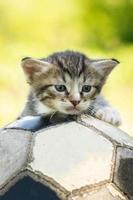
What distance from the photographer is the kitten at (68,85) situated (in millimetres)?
4159

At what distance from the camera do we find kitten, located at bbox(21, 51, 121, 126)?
13.6 feet

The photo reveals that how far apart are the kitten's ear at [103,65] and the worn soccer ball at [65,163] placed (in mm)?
630

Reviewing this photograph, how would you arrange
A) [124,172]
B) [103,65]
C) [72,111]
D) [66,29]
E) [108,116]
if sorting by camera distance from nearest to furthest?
1. [124,172]
2. [72,111]
3. [108,116]
4. [103,65]
5. [66,29]

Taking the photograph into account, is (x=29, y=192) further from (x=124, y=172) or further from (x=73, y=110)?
(x=73, y=110)

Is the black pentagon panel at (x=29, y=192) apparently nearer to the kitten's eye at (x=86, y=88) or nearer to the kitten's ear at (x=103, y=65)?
the kitten's eye at (x=86, y=88)

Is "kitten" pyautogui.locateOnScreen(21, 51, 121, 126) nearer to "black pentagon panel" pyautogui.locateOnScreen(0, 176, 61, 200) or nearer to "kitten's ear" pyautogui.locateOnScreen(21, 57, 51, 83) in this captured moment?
"kitten's ear" pyautogui.locateOnScreen(21, 57, 51, 83)

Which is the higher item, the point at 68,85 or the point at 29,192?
the point at 68,85

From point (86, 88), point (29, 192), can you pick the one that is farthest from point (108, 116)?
point (29, 192)

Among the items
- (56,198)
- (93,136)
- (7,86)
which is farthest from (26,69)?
(7,86)

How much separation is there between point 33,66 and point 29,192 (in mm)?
1038

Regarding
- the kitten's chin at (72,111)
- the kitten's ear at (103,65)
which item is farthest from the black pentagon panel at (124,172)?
the kitten's ear at (103,65)

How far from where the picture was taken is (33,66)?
4.41 m

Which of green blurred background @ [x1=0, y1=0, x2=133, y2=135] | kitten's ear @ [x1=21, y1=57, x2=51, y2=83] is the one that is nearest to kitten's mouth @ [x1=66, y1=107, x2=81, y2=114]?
kitten's ear @ [x1=21, y1=57, x2=51, y2=83]

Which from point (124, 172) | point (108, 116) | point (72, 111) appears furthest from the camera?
point (108, 116)
